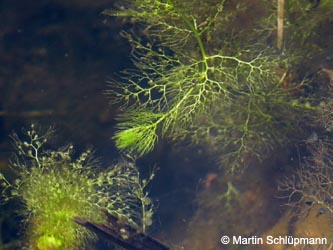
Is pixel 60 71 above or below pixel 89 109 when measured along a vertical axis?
above

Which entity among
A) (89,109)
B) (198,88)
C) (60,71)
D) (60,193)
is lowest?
(60,193)

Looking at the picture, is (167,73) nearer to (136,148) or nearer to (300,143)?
(136,148)

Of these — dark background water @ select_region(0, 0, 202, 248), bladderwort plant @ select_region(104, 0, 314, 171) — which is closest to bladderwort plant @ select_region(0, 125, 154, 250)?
dark background water @ select_region(0, 0, 202, 248)

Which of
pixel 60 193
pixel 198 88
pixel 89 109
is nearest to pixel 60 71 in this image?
pixel 89 109

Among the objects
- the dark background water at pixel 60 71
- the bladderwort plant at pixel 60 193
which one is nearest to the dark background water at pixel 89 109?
the dark background water at pixel 60 71

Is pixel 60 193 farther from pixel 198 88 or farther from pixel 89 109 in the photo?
pixel 198 88

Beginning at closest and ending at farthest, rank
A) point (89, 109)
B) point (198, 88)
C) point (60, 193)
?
point (60, 193), point (198, 88), point (89, 109)
